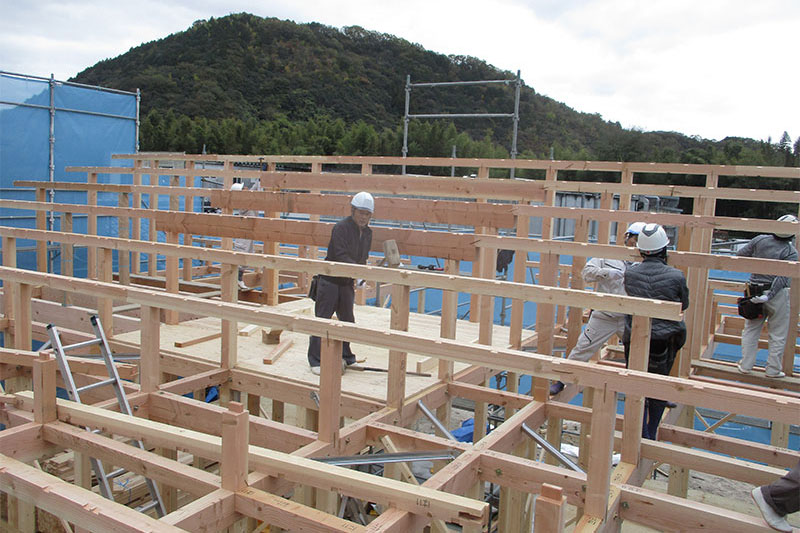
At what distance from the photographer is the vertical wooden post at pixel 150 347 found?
4.03m

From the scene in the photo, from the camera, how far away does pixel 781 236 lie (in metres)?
6.12

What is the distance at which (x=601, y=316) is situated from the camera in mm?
5215

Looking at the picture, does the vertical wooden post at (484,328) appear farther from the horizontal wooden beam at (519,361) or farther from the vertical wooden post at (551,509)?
the vertical wooden post at (551,509)

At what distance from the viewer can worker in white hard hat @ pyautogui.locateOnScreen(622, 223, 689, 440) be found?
182 inches

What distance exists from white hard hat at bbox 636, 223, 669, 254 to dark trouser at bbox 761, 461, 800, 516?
6.97 feet

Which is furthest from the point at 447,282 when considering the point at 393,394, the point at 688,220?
A: the point at 688,220

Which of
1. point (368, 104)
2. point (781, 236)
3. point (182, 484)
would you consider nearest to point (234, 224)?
point (182, 484)

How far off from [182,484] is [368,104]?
66400mm

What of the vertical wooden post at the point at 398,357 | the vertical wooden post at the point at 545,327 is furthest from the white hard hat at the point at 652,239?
the vertical wooden post at the point at 398,357

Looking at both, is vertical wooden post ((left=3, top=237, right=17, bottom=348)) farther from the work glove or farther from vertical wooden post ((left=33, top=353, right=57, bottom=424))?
the work glove

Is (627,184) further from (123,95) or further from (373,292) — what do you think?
(123,95)

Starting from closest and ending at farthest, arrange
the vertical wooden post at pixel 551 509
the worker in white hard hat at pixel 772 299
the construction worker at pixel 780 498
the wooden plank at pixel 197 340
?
the vertical wooden post at pixel 551 509, the construction worker at pixel 780 498, the wooden plank at pixel 197 340, the worker in white hard hat at pixel 772 299

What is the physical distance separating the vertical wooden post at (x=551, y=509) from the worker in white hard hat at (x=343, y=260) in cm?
341

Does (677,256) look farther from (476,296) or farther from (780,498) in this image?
(476,296)
